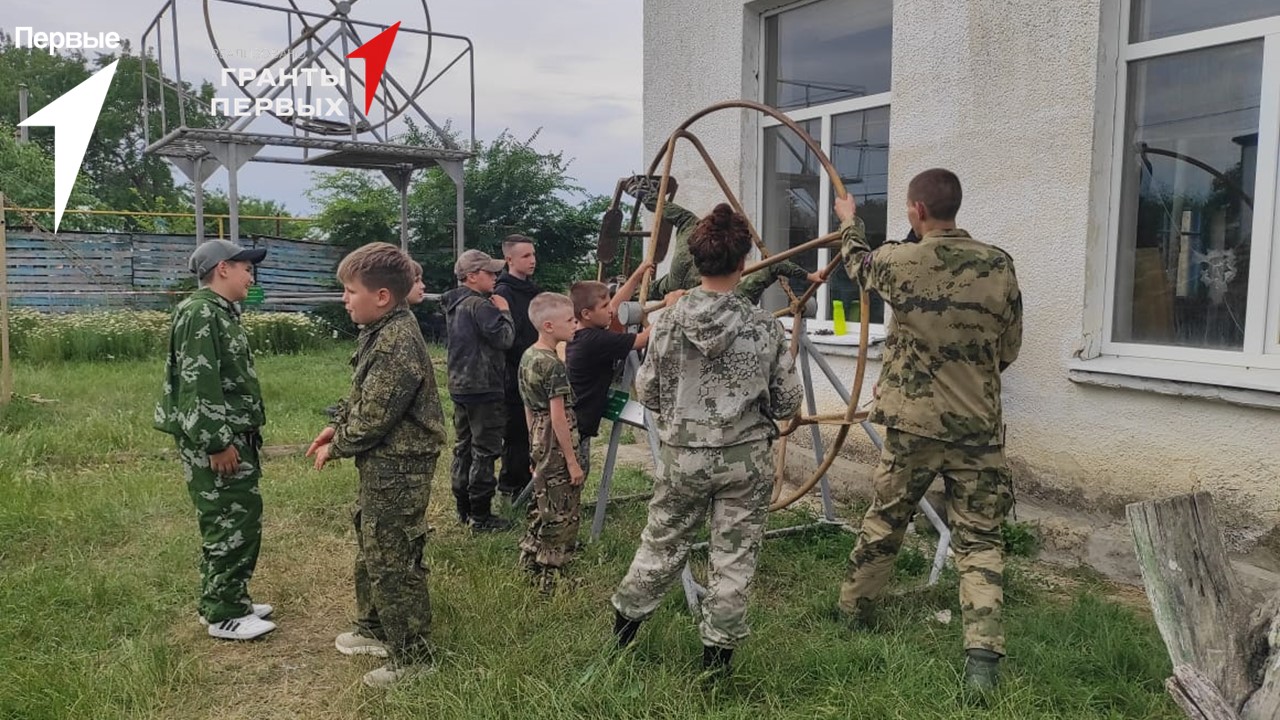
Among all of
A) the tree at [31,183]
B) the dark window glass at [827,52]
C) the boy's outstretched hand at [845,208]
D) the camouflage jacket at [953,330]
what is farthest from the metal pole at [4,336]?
the tree at [31,183]

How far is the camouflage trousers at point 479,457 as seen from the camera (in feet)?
16.3

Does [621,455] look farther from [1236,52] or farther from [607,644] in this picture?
[1236,52]

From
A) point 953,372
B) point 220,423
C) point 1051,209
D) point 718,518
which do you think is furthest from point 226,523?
point 1051,209

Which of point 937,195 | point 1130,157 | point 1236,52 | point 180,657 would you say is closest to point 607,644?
point 180,657

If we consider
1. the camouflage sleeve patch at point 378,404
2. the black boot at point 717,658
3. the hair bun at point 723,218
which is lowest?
the black boot at point 717,658

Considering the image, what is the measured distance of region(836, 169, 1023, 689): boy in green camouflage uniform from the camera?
314cm

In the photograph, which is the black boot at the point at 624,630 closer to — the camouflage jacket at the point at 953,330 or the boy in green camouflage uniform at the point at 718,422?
the boy in green camouflage uniform at the point at 718,422

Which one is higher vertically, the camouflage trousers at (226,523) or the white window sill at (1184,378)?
the white window sill at (1184,378)

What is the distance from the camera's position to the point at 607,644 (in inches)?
124

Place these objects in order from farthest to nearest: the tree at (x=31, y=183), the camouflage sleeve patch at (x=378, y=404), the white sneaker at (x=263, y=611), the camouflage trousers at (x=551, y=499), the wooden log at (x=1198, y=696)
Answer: the tree at (x=31, y=183)
the camouflage trousers at (x=551, y=499)
the white sneaker at (x=263, y=611)
the camouflage sleeve patch at (x=378, y=404)
the wooden log at (x=1198, y=696)

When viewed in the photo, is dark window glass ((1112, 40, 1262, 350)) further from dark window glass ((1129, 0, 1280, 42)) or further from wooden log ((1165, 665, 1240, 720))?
wooden log ((1165, 665, 1240, 720))

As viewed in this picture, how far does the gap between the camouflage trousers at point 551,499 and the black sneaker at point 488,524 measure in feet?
3.09

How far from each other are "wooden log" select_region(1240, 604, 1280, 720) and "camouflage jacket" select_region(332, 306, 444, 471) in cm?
252

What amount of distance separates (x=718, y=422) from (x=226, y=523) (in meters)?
2.08
